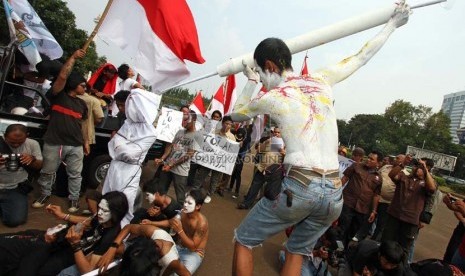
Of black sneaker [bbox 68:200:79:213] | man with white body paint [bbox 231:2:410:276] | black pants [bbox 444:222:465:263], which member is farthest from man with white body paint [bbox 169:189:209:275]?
black pants [bbox 444:222:465:263]

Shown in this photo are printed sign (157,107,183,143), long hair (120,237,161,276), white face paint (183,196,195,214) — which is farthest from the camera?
printed sign (157,107,183,143)

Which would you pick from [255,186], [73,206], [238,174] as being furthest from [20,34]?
[238,174]

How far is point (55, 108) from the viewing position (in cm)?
438

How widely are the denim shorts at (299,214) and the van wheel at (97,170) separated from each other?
3885 millimetres

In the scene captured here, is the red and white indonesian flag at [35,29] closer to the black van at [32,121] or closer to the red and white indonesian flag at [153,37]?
the black van at [32,121]

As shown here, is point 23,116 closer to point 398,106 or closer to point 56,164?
point 56,164

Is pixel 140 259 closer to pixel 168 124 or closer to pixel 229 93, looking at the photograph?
pixel 168 124

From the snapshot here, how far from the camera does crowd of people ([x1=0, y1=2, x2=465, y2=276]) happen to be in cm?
192

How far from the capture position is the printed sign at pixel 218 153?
6555 millimetres

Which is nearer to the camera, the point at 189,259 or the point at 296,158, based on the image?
the point at 296,158

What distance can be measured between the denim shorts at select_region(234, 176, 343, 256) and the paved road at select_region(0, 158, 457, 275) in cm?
188

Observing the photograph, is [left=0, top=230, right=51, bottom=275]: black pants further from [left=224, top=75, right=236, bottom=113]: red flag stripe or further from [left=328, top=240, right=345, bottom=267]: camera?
[left=224, top=75, right=236, bottom=113]: red flag stripe

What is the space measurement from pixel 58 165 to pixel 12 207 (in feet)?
2.45

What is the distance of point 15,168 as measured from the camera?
155 inches
